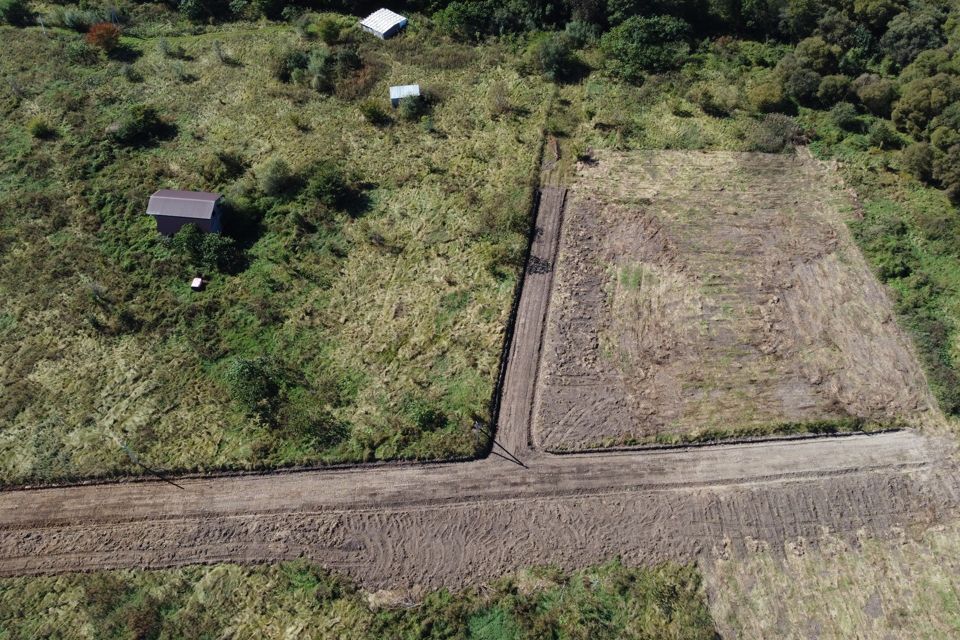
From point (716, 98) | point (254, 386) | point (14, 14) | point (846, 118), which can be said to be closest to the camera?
point (254, 386)

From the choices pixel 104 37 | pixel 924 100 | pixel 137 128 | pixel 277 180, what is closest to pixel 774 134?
pixel 924 100

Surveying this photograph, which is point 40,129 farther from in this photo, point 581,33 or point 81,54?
point 581,33

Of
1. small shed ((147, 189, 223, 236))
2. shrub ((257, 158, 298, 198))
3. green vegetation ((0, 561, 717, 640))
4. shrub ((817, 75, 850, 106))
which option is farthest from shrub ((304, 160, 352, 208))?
shrub ((817, 75, 850, 106))

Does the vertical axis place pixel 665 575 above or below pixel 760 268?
below

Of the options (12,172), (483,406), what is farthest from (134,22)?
(483,406)

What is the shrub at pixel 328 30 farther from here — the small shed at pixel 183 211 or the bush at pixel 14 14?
the bush at pixel 14 14

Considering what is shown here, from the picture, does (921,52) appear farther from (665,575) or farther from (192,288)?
(192,288)

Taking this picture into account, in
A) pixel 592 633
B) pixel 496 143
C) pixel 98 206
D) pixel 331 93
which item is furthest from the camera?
pixel 331 93
